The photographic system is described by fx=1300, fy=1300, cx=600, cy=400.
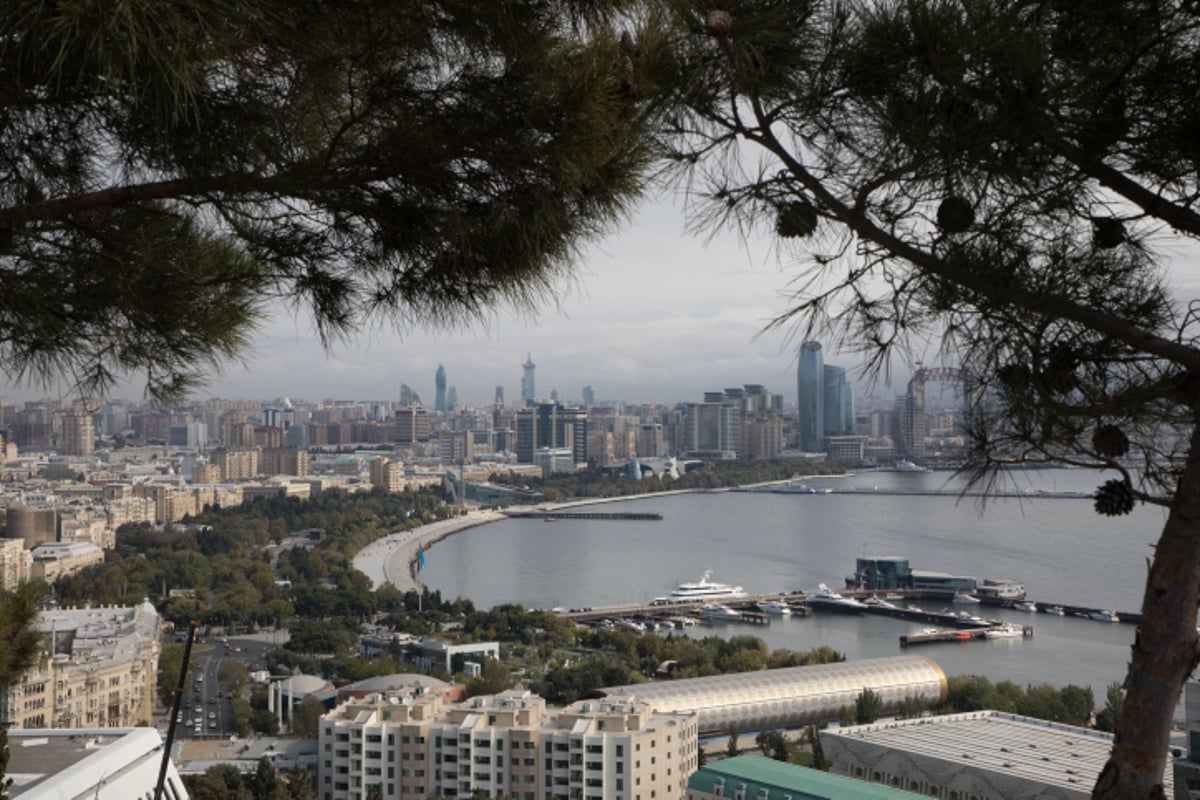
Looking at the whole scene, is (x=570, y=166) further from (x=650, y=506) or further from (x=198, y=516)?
(x=650, y=506)

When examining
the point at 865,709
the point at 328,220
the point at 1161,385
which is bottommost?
the point at 865,709

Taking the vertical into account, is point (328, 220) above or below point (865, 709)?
above

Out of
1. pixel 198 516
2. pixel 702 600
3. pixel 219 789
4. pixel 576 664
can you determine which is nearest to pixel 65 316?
pixel 219 789

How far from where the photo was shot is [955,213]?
1.97 feet

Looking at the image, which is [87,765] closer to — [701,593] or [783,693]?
[783,693]

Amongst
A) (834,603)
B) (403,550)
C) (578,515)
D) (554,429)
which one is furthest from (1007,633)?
(554,429)

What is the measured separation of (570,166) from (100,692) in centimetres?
709

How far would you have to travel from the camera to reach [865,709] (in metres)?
7.00

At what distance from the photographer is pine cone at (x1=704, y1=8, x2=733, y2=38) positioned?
574mm

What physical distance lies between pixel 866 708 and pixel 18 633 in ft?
21.6

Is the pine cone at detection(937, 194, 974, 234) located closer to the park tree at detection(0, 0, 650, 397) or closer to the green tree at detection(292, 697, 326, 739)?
the park tree at detection(0, 0, 650, 397)

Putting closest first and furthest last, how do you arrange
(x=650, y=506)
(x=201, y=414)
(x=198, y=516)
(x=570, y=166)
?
(x=570, y=166) < (x=198, y=516) < (x=650, y=506) < (x=201, y=414)

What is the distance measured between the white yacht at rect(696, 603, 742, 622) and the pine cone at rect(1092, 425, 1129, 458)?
10.8 meters

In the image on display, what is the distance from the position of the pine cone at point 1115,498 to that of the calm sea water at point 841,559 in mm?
7540
